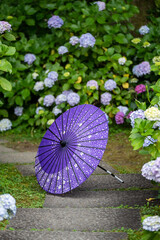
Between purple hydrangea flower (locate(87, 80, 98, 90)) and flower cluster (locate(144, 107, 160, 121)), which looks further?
purple hydrangea flower (locate(87, 80, 98, 90))

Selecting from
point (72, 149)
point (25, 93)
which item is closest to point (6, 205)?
point (72, 149)

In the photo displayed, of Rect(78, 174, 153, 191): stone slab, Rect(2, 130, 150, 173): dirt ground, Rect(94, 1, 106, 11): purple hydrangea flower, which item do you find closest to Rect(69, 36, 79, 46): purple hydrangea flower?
Rect(94, 1, 106, 11): purple hydrangea flower

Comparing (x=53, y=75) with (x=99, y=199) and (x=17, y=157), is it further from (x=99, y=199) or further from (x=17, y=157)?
(x=99, y=199)

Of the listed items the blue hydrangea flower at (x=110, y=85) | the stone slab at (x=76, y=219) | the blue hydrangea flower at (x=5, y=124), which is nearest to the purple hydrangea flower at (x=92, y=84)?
the blue hydrangea flower at (x=110, y=85)

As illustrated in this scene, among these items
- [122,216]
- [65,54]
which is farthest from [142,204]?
[65,54]

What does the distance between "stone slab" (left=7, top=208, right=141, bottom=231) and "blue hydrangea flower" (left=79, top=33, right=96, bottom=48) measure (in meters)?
2.40

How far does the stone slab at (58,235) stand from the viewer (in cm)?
206

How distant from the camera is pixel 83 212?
2504 millimetres

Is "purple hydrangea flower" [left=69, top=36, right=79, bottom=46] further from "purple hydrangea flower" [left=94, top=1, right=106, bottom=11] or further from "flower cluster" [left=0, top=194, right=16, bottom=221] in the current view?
"flower cluster" [left=0, top=194, right=16, bottom=221]

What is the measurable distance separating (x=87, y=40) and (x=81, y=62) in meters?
0.44

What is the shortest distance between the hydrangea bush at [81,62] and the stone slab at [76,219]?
201 cm

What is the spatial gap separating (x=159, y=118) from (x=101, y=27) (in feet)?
9.91

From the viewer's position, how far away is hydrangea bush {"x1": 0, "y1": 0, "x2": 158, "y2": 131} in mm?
4562

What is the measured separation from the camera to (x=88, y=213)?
97.7 inches
